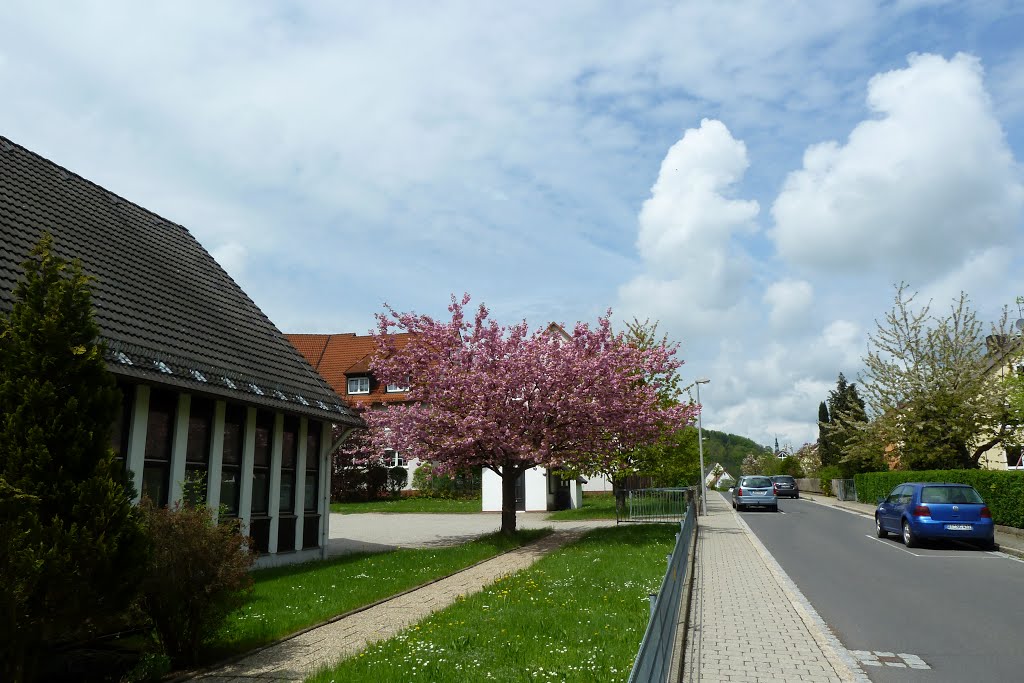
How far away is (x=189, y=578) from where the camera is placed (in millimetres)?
6441

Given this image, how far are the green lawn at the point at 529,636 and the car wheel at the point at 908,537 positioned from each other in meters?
8.87

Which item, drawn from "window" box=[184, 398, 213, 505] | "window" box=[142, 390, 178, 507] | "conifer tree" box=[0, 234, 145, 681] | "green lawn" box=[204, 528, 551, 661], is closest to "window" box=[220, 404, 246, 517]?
"window" box=[184, 398, 213, 505]

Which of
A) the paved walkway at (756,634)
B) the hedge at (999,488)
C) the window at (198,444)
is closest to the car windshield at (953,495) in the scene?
the hedge at (999,488)

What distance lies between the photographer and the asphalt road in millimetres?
7169

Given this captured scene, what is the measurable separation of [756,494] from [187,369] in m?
27.9

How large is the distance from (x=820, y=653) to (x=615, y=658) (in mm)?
2238

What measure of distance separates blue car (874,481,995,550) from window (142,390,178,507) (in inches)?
626

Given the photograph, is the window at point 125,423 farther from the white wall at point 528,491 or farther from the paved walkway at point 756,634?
Result: the white wall at point 528,491

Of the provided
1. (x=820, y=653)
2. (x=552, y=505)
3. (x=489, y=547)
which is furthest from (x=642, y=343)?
(x=820, y=653)

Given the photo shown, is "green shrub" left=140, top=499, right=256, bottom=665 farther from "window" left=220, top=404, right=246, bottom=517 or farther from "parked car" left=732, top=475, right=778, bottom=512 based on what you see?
"parked car" left=732, top=475, right=778, bottom=512

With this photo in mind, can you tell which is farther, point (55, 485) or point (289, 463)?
point (289, 463)

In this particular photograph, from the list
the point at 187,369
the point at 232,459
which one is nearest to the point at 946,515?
the point at 232,459

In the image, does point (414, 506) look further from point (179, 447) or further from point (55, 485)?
point (55, 485)

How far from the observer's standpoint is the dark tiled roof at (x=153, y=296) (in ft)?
35.5
